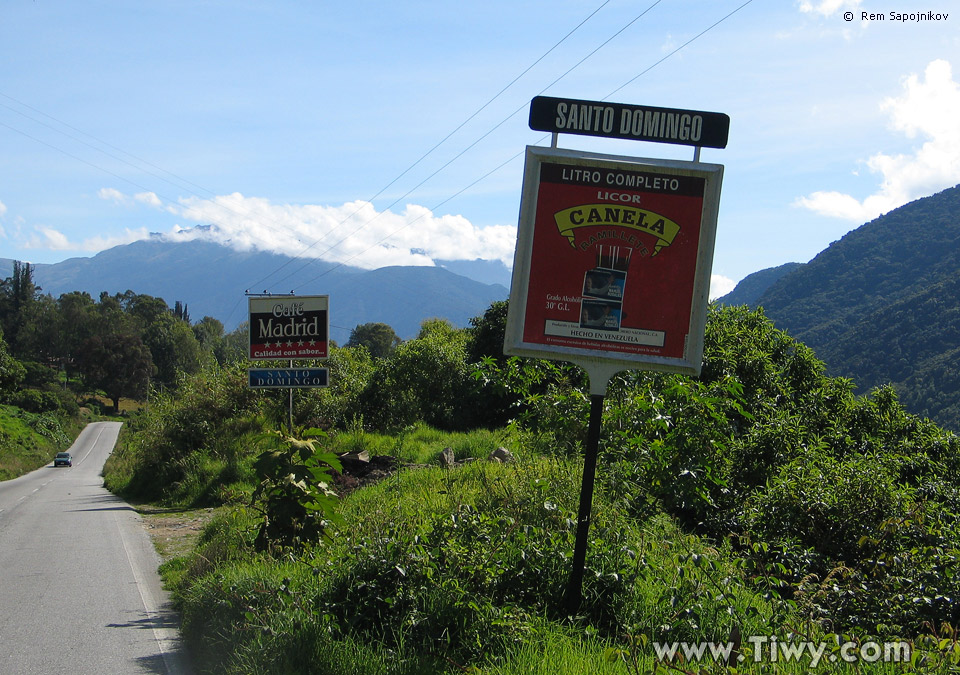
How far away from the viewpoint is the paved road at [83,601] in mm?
5992

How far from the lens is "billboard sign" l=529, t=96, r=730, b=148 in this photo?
16.0 ft

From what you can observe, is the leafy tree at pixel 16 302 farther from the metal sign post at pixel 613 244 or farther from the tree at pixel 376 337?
the metal sign post at pixel 613 244

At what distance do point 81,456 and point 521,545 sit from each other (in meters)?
68.4

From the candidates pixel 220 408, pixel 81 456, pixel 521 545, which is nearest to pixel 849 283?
pixel 220 408

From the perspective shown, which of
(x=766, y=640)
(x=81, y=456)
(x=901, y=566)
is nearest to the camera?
(x=766, y=640)

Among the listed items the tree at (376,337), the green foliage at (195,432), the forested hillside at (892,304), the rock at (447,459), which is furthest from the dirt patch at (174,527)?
the tree at (376,337)

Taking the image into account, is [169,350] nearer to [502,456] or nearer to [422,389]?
[422,389]

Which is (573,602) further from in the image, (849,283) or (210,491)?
(849,283)

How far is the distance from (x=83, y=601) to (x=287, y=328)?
3.72 m

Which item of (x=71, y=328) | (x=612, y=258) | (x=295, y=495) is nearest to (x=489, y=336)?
(x=295, y=495)

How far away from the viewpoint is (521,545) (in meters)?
5.27

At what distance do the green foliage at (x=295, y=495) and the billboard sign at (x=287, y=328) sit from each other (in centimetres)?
212

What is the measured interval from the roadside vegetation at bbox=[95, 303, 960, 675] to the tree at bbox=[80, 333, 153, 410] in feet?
302

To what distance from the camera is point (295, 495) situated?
23.6 ft
